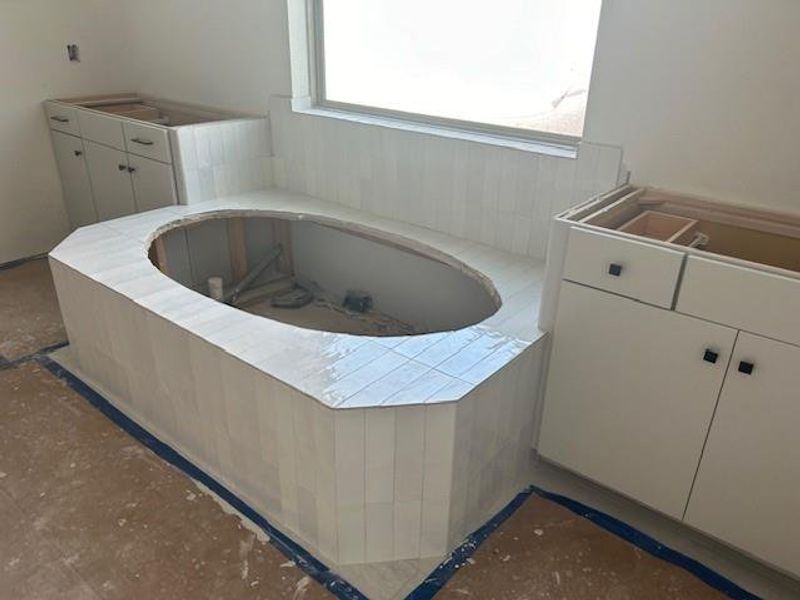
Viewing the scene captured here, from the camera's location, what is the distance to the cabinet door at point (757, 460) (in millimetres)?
1507

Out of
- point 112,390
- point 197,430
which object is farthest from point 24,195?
point 197,430

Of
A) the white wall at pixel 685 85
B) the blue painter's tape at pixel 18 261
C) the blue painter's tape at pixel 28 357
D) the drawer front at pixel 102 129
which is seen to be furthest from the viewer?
the blue painter's tape at pixel 18 261

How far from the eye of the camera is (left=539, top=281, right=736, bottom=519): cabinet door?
163 centimetres

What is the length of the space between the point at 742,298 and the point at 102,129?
3099 millimetres

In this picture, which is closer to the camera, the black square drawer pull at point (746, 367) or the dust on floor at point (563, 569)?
the black square drawer pull at point (746, 367)

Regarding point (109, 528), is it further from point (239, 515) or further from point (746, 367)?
point (746, 367)

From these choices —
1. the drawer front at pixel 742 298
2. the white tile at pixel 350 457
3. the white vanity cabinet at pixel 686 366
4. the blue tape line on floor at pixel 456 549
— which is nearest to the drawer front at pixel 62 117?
the blue tape line on floor at pixel 456 549

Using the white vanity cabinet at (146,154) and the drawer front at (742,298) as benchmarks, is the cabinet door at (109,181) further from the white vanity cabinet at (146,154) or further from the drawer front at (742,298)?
the drawer front at (742,298)

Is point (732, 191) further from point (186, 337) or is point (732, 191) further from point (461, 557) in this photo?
point (186, 337)

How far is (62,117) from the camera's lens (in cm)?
345

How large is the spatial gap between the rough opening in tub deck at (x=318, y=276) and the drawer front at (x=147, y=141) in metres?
0.37

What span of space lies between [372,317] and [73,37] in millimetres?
2444

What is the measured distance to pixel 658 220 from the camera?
199 cm

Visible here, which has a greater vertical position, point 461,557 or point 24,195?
point 24,195
